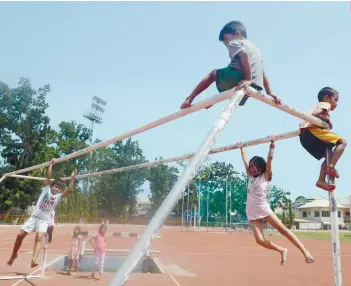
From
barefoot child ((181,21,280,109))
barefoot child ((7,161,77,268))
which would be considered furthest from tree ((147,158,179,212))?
barefoot child ((181,21,280,109))

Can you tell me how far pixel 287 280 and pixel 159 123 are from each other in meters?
8.17

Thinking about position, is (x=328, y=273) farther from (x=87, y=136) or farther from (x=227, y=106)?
(x=87, y=136)

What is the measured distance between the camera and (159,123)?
3447mm

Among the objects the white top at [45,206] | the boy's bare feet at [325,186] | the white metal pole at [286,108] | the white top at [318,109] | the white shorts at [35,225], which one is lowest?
the white shorts at [35,225]

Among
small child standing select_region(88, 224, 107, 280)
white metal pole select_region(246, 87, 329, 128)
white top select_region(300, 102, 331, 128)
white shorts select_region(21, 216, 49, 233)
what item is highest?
white top select_region(300, 102, 331, 128)

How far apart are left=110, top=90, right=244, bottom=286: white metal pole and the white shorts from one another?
4.68 metres

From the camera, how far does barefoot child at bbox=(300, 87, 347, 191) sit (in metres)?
3.84

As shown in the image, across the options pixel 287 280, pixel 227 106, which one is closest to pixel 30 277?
pixel 287 280

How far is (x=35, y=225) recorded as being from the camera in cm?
620

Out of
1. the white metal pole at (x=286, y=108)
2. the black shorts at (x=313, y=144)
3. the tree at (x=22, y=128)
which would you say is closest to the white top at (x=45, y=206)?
the black shorts at (x=313, y=144)

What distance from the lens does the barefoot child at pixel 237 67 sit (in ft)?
9.83

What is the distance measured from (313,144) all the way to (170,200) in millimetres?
2573

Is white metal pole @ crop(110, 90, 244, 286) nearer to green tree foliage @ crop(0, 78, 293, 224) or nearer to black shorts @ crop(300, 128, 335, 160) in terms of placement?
black shorts @ crop(300, 128, 335, 160)

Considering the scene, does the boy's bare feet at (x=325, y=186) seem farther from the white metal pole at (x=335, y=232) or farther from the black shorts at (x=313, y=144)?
the black shorts at (x=313, y=144)
